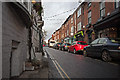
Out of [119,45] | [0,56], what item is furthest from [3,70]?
[119,45]

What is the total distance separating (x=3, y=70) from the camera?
3.18 metres

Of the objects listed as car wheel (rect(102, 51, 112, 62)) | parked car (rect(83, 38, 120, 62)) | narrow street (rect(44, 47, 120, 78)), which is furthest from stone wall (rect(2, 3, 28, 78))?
car wheel (rect(102, 51, 112, 62))

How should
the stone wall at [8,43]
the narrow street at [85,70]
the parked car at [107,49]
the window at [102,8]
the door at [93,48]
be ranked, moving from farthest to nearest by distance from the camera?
1. the window at [102,8]
2. the door at [93,48]
3. the parked car at [107,49]
4. the narrow street at [85,70]
5. the stone wall at [8,43]

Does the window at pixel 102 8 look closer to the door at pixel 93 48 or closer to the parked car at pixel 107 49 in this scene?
the door at pixel 93 48

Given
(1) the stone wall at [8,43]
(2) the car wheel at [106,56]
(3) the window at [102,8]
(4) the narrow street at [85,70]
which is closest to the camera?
(1) the stone wall at [8,43]

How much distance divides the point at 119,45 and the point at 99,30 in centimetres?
1109

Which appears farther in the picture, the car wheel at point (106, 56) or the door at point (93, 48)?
the door at point (93, 48)

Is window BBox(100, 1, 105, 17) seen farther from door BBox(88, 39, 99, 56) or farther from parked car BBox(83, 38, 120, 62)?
parked car BBox(83, 38, 120, 62)

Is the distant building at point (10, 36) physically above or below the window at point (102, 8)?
below

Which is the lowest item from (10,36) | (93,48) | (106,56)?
(106,56)

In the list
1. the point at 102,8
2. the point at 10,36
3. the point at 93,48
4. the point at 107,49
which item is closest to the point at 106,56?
the point at 107,49

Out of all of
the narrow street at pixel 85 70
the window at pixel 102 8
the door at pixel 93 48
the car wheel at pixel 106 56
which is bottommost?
the narrow street at pixel 85 70

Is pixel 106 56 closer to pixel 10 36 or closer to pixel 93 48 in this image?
pixel 93 48

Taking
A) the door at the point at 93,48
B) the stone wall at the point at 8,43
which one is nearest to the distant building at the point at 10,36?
the stone wall at the point at 8,43
